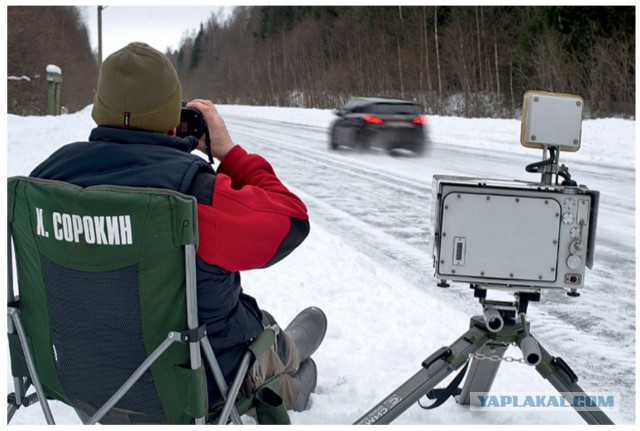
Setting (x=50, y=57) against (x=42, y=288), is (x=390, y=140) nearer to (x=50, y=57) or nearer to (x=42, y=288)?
(x=42, y=288)

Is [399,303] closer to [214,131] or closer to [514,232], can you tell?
[514,232]

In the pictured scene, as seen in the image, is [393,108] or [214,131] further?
[393,108]

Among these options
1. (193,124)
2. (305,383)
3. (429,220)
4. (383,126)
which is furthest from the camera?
(383,126)

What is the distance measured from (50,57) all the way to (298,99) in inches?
839

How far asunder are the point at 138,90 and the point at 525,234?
1.33 metres

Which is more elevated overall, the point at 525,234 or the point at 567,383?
the point at 525,234

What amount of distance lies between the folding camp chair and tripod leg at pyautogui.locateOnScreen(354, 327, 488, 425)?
50 centimetres

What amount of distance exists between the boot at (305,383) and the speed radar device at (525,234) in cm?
63

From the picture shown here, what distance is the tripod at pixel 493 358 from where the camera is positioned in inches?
87.9

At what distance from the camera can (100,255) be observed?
1.94 meters

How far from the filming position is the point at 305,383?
9.46 feet

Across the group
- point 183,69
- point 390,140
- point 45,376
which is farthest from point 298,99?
point 183,69

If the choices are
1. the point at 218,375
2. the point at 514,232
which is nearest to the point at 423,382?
Answer: the point at 514,232

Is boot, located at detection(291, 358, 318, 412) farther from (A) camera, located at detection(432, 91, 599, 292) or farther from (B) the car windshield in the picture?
(B) the car windshield
